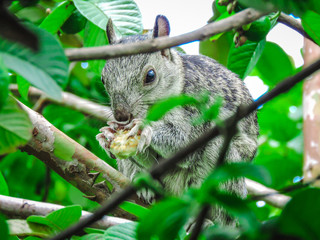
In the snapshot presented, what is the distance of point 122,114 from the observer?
2717 mm

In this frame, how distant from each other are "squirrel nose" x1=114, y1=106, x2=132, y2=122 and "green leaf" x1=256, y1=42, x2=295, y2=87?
130 cm

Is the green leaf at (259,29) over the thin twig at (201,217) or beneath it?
over

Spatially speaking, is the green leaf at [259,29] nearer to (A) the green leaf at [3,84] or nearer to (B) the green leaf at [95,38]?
(B) the green leaf at [95,38]

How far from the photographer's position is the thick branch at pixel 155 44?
0.95 m

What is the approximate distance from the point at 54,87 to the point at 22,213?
Result: 165 centimetres

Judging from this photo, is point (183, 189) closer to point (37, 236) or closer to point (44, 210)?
point (44, 210)

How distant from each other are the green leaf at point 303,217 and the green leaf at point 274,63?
8.45ft

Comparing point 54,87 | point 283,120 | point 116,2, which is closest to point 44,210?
point 116,2

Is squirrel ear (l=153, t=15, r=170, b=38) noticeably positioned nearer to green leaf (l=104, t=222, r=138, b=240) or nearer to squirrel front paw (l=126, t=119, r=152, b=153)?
squirrel front paw (l=126, t=119, r=152, b=153)

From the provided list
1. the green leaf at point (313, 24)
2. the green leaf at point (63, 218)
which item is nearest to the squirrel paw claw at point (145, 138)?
the green leaf at point (63, 218)

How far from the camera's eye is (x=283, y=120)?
4.84 meters

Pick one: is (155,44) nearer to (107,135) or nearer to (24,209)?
(24,209)

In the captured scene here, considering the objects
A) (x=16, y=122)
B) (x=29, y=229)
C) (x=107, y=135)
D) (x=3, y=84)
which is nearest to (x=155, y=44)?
(x=3, y=84)

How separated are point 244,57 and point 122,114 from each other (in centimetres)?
89
